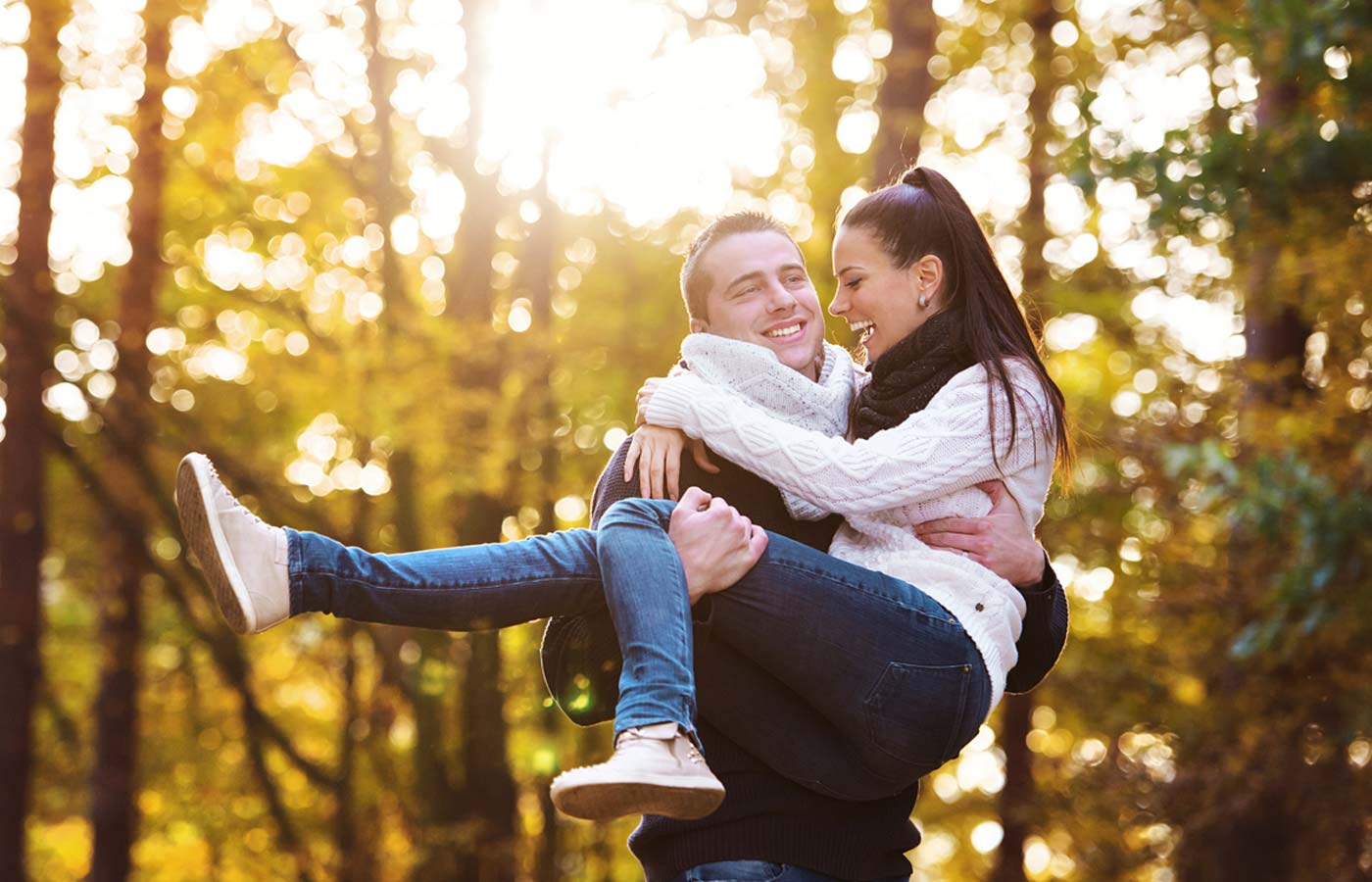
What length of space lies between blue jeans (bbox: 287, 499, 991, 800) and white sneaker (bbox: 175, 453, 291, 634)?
3 centimetres

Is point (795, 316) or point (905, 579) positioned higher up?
Result: point (795, 316)

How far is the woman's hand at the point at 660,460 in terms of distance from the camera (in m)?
2.65

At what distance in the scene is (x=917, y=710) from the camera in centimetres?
245

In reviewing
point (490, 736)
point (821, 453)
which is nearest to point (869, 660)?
point (821, 453)

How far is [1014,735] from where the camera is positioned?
11.8 m

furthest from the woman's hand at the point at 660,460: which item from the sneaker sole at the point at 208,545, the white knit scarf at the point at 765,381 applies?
the sneaker sole at the point at 208,545

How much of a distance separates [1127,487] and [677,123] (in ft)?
12.3

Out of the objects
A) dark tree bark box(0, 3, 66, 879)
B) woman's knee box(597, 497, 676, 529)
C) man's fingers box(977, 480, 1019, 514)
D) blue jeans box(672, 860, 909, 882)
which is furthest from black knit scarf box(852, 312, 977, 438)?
dark tree bark box(0, 3, 66, 879)

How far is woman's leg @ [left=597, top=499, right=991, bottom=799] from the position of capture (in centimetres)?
242

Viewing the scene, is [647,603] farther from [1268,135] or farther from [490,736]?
[490,736]

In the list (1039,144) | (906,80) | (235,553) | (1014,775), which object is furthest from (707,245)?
(1014,775)

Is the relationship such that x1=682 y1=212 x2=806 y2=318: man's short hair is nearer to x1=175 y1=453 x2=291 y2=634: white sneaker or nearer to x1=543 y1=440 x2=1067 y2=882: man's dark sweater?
x1=543 y1=440 x2=1067 y2=882: man's dark sweater

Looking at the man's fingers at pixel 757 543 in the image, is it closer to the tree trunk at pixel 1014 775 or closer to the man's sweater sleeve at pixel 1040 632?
the man's sweater sleeve at pixel 1040 632

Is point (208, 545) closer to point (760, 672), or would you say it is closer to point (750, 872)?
point (760, 672)
